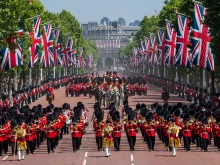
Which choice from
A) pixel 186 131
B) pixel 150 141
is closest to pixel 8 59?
pixel 150 141

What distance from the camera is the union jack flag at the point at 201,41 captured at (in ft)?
182

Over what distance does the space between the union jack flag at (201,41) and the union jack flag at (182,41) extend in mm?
7706

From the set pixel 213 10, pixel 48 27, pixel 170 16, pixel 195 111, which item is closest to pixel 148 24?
pixel 170 16

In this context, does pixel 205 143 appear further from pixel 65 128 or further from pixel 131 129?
pixel 65 128

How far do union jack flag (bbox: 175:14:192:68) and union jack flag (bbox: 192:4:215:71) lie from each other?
7.71 metres

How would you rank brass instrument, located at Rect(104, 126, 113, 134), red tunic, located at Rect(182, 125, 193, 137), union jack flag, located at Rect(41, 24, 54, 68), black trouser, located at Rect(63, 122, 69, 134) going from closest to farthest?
brass instrument, located at Rect(104, 126, 113, 134) → red tunic, located at Rect(182, 125, 193, 137) → black trouser, located at Rect(63, 122, 69, 134) → union jack flag, located at Rect(41, 24, 54, 68)

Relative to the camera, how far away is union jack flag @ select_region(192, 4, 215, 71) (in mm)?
55531

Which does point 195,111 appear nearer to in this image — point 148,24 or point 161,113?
point 161,113

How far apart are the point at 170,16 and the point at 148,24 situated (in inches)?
2378

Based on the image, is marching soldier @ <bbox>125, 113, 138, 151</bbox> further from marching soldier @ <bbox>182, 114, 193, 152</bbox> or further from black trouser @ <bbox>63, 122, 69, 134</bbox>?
black trouser @ <bbox>63, 122, 69, 134</bbox>

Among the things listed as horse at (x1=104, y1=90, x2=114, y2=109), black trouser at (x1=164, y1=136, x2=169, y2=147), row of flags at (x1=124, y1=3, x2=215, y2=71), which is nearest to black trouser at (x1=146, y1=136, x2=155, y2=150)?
black trouser at (x1=164, y1=136, x2=169, y2=147)

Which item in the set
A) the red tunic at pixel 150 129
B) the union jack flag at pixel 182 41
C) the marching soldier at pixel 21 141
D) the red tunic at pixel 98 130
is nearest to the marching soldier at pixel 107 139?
the red tunic at pixel 98 130

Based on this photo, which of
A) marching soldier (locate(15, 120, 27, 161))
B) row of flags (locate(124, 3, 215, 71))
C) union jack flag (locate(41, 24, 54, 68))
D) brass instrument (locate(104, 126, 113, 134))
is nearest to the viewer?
marching soldier (locate(15, 120, 27, 161))

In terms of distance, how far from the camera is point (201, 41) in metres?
56.5
